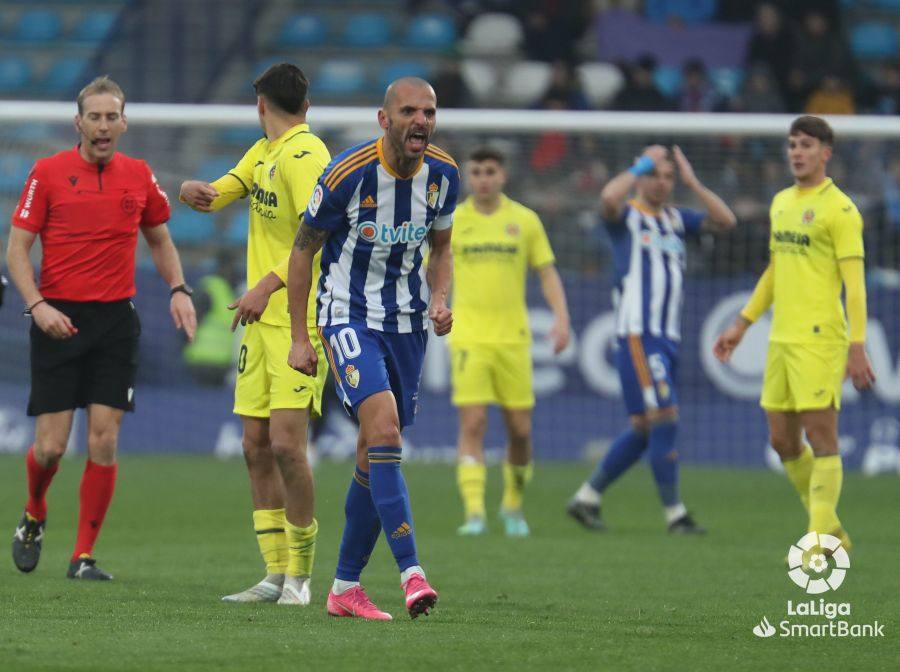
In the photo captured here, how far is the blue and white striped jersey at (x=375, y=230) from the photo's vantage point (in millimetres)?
6262

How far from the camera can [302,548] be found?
6.92 m

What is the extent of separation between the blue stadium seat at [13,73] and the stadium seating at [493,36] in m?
5.71

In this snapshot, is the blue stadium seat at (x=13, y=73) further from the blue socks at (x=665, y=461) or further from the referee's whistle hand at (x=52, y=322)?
the referee's whistle hand at (x=52, y=322)

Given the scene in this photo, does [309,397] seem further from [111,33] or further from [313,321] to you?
[111,33]

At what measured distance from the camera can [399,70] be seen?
70.1 ft

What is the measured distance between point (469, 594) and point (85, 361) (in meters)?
2.18

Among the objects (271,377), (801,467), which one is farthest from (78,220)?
(801,467)

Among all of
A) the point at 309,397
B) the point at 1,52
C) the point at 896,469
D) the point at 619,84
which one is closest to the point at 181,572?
the point at 309,397

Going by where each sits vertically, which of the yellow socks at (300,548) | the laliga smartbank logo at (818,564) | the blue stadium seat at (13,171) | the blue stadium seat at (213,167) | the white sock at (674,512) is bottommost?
the yellow socks at (300,548)

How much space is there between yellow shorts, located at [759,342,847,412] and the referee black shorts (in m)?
3.46

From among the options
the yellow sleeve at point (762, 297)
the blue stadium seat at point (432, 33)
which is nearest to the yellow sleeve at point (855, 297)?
the yellow sleeve at point (762, 297)

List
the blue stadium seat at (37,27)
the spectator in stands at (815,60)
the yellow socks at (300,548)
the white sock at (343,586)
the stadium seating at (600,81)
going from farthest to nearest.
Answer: the blue stadium seat at (37,27)
the stadium seating at (600,81)
the spectator in stands at (815,60)
the yellow socks at (300,548)
the white sock at (343,586)

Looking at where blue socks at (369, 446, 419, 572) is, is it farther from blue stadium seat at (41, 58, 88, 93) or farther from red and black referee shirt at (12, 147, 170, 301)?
blue stadium seat at (41, 58, 88, 93)

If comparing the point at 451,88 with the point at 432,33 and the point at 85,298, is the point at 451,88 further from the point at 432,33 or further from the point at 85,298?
the point at 85,298
